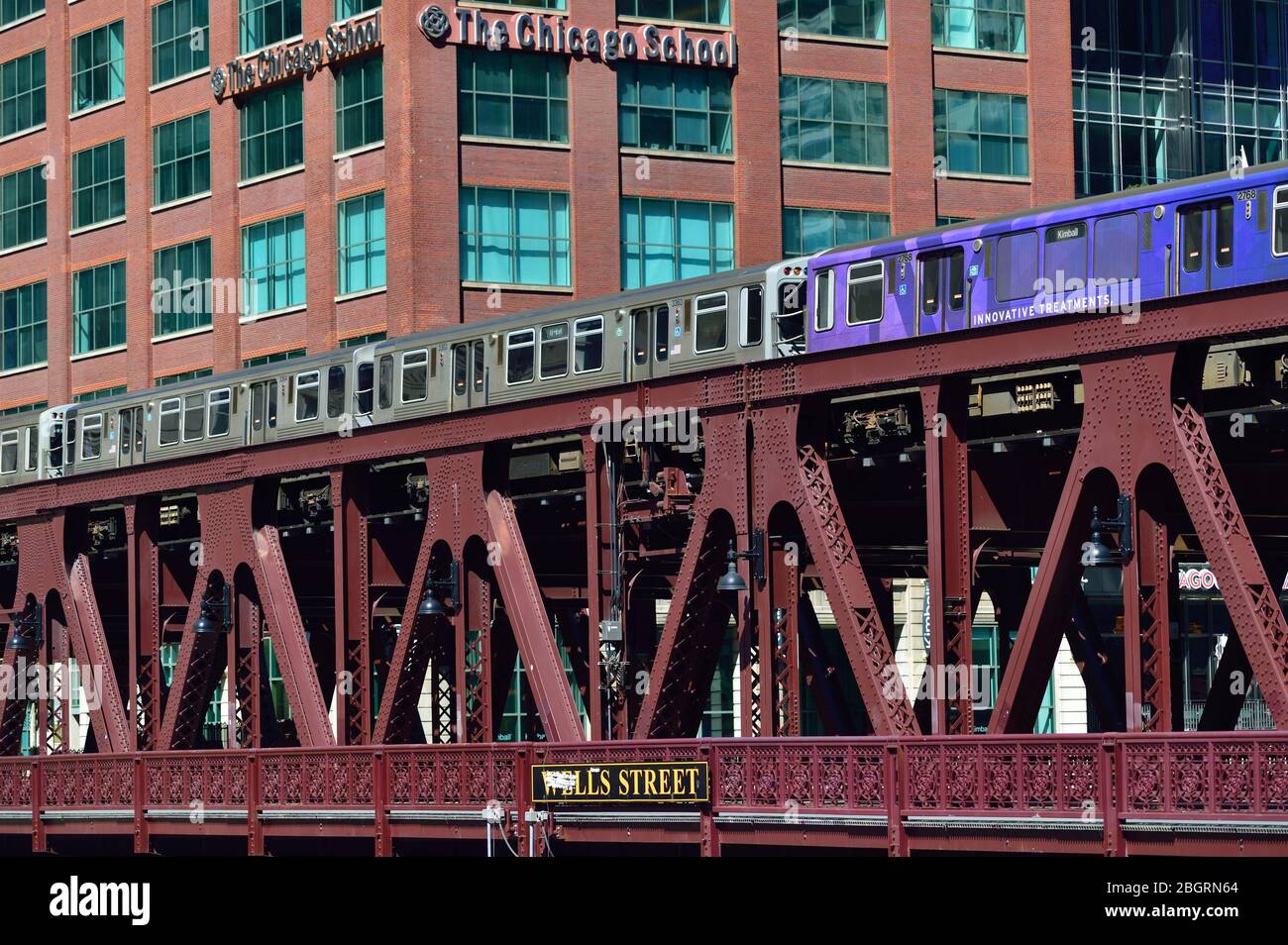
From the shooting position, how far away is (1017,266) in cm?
3102

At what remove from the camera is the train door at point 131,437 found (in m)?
47.8

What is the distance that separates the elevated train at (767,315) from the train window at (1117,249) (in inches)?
0.9

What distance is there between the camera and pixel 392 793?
38.2 meters

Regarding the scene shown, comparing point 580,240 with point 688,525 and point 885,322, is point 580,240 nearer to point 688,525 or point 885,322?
point 688,525

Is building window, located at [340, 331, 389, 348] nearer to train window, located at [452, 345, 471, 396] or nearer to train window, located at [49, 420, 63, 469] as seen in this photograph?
train window, located at [49, 420, 63, 469]

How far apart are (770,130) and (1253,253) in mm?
39769

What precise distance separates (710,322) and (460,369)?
5.89m

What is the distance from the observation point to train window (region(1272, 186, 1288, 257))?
27844mm

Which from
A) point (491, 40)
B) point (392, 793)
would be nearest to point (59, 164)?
point (491, 40)

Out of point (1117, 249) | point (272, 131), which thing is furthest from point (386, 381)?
point (272, 131)

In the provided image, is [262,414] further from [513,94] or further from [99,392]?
Result: [99,392]

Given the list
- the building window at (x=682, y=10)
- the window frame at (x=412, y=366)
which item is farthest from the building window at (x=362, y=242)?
the window frame at (x=412, y=366)

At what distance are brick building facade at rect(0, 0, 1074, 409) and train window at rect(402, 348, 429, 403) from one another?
70.2 ft

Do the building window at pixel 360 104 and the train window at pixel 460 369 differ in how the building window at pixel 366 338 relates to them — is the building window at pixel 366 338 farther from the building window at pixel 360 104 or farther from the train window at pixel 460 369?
the train window at pixel 460 369
